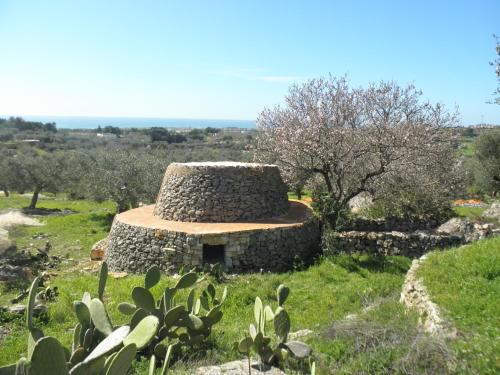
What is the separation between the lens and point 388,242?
13977 mm

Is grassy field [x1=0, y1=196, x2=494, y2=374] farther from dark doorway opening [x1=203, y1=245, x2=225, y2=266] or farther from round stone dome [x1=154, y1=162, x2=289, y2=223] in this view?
round stone dome [x1=154, y1=162, x2=289, y2=223]

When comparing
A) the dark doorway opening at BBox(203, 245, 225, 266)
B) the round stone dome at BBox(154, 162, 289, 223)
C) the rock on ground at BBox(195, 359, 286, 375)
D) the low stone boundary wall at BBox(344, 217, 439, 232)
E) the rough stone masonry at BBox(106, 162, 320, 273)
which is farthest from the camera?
the low stone boundary wall at BBox(344, 217, 439, 232)

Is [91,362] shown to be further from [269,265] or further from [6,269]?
[6,269]

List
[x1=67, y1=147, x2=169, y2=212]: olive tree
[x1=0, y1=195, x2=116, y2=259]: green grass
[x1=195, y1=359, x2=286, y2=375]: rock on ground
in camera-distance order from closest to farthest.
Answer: [x1=195, y1=359, x2=286, y2=375]: rock on ground → [x1=0, y1=195, x2=116, y2=259]: green grass → [x1=67, y1=147, x2=169, y2=212]: olive tree

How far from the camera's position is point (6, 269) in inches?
545

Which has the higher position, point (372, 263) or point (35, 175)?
point (372, 263)

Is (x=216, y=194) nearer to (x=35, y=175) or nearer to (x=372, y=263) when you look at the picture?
(x=372, y=263)

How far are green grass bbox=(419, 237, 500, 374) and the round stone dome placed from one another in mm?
7142

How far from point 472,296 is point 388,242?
726 cm

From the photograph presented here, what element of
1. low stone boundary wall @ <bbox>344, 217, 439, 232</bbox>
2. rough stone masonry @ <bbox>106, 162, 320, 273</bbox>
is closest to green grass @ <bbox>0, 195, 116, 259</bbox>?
rough stone masonry @ <bbox>106, 162, 320, 273</bbox>

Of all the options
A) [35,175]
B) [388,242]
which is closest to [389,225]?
[388,242]

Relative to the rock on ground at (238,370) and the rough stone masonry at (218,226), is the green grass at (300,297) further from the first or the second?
the rough stone masonry at (218,226)

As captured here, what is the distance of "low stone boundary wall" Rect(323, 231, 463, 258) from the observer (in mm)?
13859

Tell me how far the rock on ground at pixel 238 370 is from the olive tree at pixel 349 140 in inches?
386
